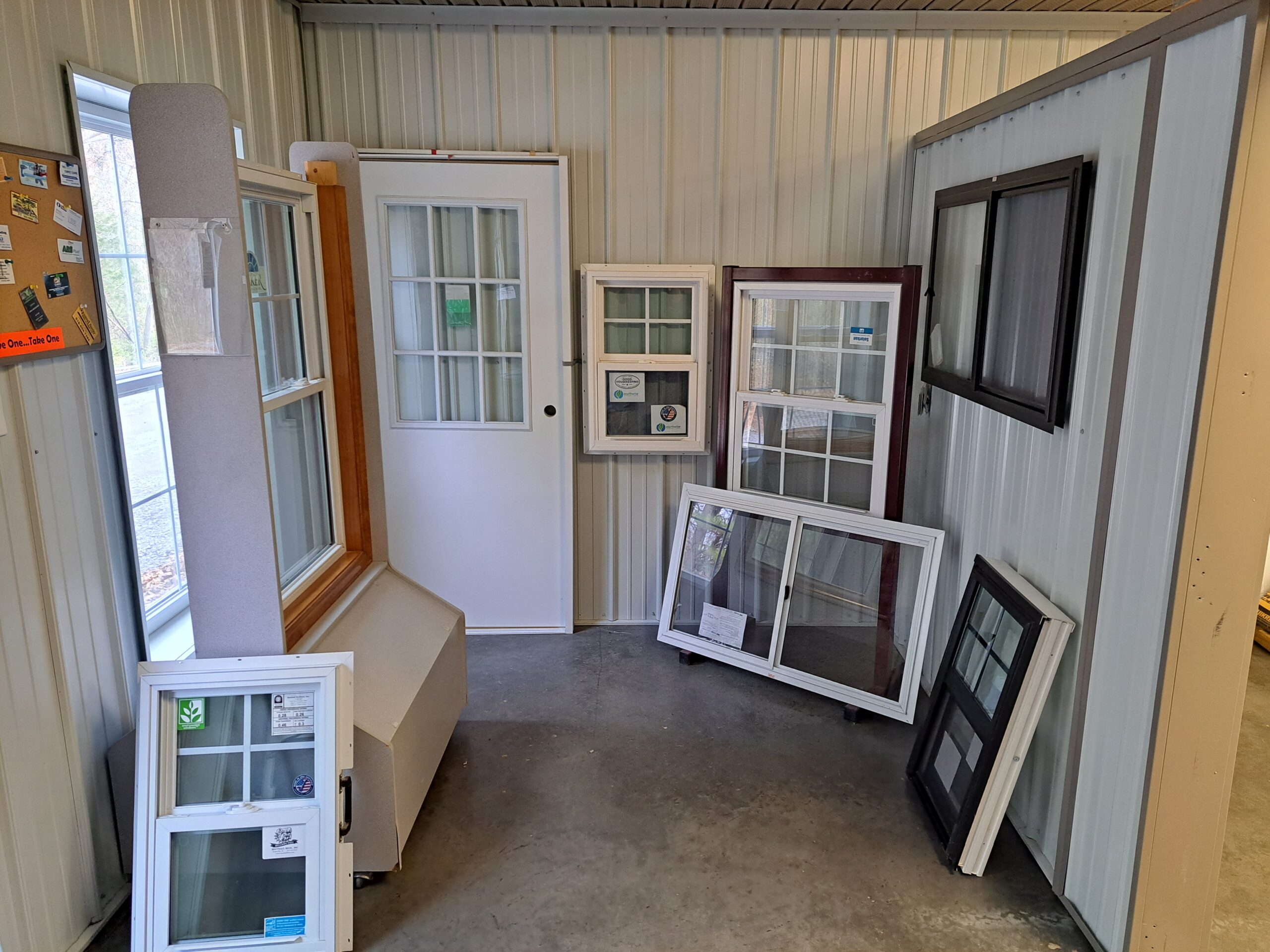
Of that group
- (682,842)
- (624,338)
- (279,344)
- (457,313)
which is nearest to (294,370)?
(279,344)

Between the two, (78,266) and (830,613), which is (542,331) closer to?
(830,613)

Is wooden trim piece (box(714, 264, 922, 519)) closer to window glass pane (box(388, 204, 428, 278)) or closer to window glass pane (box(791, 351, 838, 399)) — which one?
window glass pane (box(791, 351, 838, 399))

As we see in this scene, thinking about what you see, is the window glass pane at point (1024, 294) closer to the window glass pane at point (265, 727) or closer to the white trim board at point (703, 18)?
the white trim board at point (703, 18)

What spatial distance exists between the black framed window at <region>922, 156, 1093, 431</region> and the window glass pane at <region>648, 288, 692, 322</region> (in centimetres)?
106

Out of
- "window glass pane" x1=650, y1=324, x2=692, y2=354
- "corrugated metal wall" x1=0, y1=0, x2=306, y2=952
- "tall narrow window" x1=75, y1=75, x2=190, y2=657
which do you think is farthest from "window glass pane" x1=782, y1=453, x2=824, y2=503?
"corrugated metal wall" x1=0, y1=0, x2=306, y2=952

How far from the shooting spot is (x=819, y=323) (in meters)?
3.64

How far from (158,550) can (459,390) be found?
1.41m

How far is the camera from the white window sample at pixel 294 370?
2.42 meters

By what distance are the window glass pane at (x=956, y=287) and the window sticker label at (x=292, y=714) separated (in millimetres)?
2341

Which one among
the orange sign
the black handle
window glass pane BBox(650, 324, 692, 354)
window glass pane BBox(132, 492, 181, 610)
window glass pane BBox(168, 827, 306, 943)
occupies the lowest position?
window glass pane BBox(168, 827, 306, 943)

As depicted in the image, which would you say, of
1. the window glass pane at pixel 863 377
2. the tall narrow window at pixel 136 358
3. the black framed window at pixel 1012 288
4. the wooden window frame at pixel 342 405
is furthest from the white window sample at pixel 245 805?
the window glass pane at pixel 863 377

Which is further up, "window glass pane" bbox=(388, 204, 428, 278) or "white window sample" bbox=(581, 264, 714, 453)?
"window glass pane" bbox=(388, 204, 428, 278)

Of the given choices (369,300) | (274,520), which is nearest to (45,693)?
(274,520)

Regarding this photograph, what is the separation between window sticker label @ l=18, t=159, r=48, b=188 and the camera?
75.6 inches
